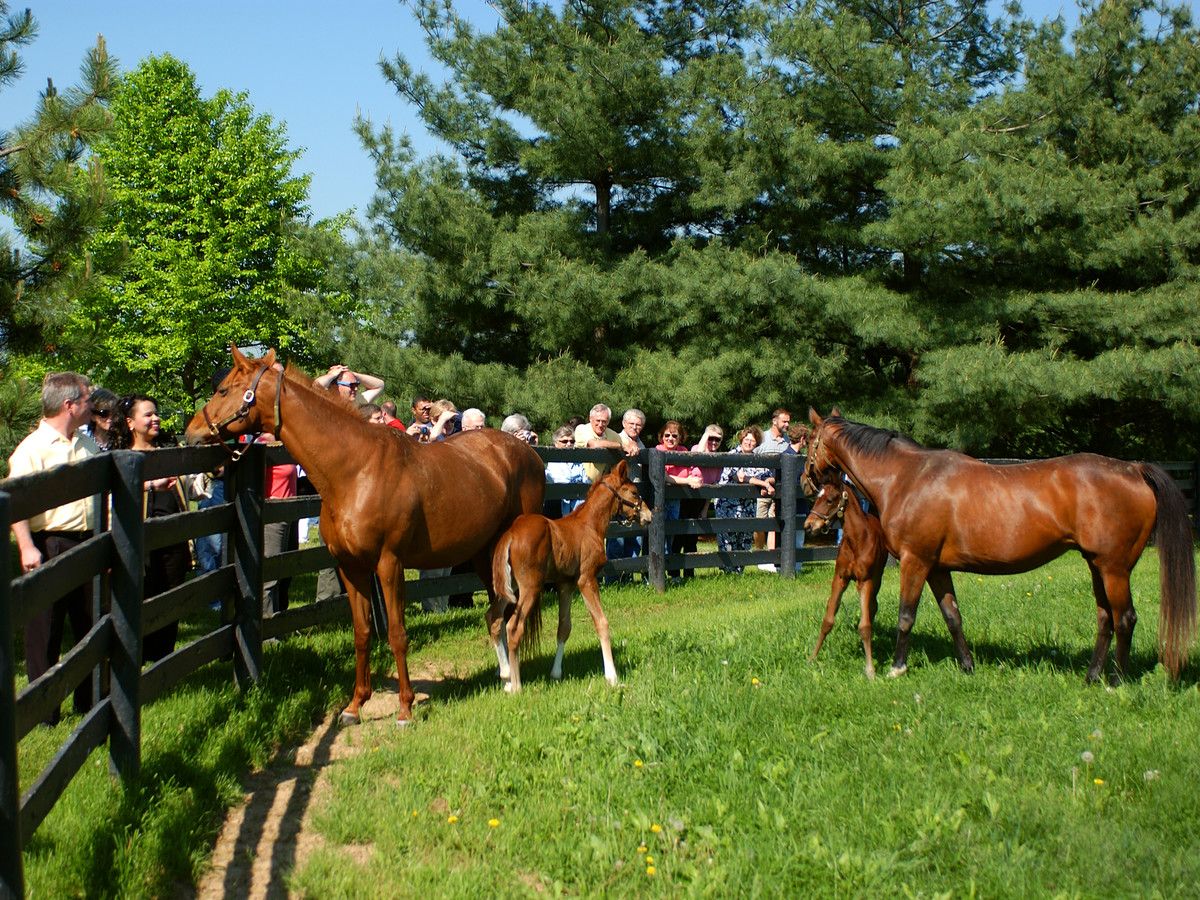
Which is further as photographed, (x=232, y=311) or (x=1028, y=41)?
(x=232, y=311)

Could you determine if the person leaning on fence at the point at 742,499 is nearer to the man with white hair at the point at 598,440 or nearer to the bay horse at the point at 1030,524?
the man with white hair at the point at 598,440

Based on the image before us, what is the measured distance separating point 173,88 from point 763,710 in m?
33.1

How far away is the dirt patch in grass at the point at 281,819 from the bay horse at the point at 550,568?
0.88 meters

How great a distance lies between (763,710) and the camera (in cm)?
585

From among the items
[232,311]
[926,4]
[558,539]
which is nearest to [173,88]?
[232,311]

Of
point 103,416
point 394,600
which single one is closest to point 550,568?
point 394,600

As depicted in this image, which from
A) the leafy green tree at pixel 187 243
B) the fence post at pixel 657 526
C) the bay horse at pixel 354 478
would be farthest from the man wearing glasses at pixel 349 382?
the leafy green tree at pixel 187 243

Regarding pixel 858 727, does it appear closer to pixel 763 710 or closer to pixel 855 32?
pixel 763 710

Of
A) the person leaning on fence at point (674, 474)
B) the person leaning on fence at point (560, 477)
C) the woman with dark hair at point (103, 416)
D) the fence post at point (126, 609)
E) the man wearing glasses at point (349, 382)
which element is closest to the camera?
the fence post at point (126, 609)

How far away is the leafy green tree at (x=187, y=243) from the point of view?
31750mm

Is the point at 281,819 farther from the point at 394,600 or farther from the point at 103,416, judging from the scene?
the point at 103,416

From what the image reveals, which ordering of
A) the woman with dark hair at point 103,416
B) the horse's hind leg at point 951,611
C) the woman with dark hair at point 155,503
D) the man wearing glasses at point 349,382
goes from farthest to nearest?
the man wearing glasses at point 349,382 < the woman with dark hair at point 103,416 < the horse's hind leg at point 951,611 < the woman with dark hair at point 155,503

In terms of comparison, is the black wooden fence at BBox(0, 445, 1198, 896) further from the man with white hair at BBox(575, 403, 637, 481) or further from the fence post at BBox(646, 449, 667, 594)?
the fence post at BBox(646, 449, 667, 594)

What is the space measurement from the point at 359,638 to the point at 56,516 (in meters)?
1.92
